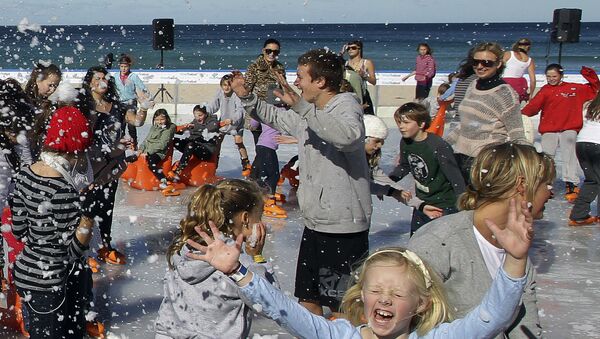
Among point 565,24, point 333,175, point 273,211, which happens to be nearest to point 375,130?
point 333,175

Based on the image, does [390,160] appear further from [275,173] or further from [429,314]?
[429,314]

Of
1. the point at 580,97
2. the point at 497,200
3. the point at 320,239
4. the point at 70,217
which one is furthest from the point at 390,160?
the point at 497,200

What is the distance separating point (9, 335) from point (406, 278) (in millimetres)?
3045

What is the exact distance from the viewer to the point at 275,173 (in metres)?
8.00

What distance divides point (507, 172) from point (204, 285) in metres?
1.10

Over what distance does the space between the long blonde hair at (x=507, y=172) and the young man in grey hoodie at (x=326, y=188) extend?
150 cm

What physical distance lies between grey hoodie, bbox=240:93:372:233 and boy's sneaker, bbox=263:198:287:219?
3287mm

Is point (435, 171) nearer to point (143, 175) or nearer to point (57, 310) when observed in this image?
point (57, 310)

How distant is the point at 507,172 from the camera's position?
273 cm

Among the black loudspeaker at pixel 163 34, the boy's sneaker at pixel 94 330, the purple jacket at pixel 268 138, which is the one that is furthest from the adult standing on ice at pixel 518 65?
the black loudspeaker at pixel 163 34

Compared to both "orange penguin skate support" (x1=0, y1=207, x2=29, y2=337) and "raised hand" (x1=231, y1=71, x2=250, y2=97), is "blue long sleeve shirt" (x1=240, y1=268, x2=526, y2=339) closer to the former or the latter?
"raised hand" (x1=231, y1=71, x2=250, y2=97)

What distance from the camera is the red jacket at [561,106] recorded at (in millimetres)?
9008

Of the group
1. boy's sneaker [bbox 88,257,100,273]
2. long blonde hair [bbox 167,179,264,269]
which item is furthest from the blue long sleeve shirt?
boy's sneaker [bbox 88,257,100,273]

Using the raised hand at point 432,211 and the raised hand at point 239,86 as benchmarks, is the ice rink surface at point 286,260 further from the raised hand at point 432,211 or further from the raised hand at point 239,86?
the raised hand at point 432,211
